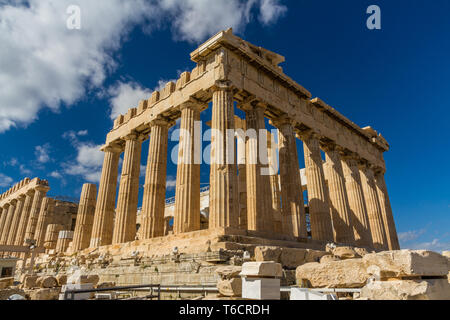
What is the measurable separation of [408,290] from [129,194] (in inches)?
821

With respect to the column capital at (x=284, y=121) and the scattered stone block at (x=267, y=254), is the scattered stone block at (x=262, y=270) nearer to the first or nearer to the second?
the scattered stone block at (x=267, y=254)

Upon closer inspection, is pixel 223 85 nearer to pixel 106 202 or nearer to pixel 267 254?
pixel 267 254

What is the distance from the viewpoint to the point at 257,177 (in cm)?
1788

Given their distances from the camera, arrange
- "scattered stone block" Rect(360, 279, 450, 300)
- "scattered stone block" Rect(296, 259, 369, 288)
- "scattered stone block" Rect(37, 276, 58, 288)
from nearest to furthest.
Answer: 1. "scattered stone block" Rect(360, 279, 450, 300)
2. "scattered stone block" Rect(296, 259, 369, 288)
3. "scattered stone block" Rect(37, 276, 58, 288)

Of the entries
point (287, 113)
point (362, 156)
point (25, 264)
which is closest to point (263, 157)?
point (287, 113)

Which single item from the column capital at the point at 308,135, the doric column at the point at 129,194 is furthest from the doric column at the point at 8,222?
the column capital at the point at 308,135

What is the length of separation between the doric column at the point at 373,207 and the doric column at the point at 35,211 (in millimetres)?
36750

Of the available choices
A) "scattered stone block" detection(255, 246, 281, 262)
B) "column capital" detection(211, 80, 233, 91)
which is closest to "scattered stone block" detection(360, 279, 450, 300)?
"scattered stone block" detection(255, 246, 281, 262)

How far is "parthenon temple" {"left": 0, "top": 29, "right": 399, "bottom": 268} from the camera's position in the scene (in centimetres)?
1683

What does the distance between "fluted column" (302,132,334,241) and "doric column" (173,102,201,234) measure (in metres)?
8.86

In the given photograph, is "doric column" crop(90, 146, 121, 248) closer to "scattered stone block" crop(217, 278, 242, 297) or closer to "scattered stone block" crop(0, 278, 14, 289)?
"scattered stone block" crop(0, 278, 14, 289)

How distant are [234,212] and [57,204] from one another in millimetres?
31830

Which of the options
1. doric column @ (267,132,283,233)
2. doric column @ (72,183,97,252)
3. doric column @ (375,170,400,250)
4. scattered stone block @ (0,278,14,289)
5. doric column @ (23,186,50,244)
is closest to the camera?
scattered stone block @ (0,278,14,289)

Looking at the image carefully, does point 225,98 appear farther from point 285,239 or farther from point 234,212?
point 285,239
